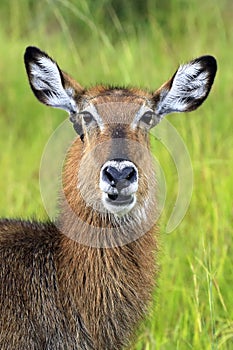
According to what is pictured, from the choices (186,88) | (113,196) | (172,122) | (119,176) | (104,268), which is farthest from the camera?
(172,122)

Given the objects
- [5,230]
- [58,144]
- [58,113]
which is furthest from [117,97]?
[58,113]

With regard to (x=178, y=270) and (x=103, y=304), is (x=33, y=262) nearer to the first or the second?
(x=103, y=304)

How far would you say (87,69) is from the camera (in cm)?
854

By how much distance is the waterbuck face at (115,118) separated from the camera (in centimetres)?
389

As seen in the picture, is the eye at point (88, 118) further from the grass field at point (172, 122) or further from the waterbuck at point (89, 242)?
the grass field at point (172, 122)

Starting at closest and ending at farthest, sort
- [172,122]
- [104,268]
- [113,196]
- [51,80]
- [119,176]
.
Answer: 1. [119,176]
2. [113,196]
3. [104,268]
4. [51,80]
5. [172,122]

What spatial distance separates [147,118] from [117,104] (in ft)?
0.49

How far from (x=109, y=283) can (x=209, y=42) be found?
5171 mm

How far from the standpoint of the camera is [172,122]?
7051mm

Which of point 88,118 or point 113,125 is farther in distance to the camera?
point 88,118

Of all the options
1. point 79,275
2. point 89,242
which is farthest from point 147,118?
point 79,275

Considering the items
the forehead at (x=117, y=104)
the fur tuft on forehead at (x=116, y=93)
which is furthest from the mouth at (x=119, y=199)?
the fur tuft on forehead at (x=116, y=93)

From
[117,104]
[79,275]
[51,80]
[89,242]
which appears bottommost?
[79,275]

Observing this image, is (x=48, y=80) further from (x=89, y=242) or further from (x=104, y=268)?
(x=104, y=268)
